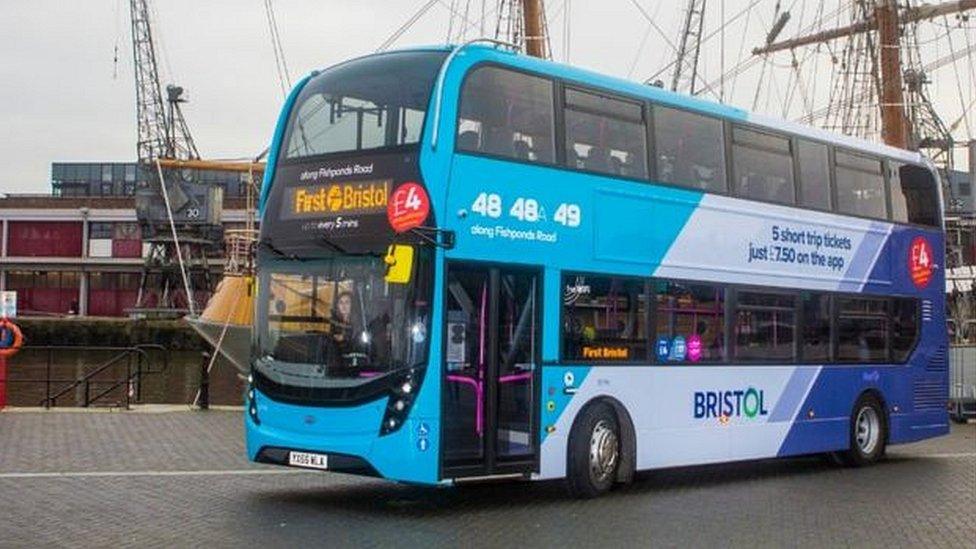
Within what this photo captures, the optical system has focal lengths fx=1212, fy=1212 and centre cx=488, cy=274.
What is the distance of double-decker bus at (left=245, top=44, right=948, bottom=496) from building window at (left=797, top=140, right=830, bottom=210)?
8 centimetres

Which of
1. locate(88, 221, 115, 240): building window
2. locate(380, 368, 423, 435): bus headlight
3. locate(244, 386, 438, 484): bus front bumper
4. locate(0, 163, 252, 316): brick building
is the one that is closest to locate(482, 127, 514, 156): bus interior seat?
locate(380, 368, 423, 435): bus headlight

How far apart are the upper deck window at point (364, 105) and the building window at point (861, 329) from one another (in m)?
7.37

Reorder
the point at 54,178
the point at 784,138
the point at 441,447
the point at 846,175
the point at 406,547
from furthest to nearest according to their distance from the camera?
the point at 54,178
the point at 846,175
the point at 784,138
the point at 441,447
the point at 406,547

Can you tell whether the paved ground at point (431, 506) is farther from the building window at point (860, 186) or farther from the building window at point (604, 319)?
the building window at point (860, 186)

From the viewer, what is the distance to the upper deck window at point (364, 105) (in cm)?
1132

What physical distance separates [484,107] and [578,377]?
2914 millimetres

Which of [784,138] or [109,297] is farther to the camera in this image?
[109,297]

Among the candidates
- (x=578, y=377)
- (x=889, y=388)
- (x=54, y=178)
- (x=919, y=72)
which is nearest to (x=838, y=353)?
(x=889, y=388)

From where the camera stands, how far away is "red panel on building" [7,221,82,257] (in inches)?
3880

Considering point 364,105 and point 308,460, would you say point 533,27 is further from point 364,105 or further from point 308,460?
point 308,460

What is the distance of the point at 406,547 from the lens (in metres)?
9.21

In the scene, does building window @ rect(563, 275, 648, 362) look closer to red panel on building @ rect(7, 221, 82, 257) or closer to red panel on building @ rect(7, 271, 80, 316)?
red panel on building @ rect(7, 271, 80, 316)

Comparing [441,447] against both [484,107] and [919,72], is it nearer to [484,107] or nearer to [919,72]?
[484,107]

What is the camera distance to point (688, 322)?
1377 centimetres
